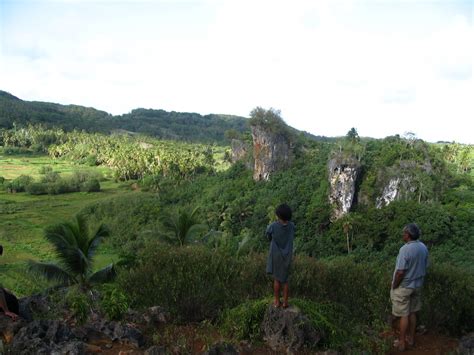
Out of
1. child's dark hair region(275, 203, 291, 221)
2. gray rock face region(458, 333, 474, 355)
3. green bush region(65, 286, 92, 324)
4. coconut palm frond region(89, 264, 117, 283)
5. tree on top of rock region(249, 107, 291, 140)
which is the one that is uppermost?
tree on top of rock region(249, 107, 291, 140)

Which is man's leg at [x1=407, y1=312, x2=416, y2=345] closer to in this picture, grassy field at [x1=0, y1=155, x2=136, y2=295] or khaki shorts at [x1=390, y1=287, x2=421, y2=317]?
khaki shorts at [x1=390, y1=287, x2=421, y2=317]

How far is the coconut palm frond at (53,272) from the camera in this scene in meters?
11.9

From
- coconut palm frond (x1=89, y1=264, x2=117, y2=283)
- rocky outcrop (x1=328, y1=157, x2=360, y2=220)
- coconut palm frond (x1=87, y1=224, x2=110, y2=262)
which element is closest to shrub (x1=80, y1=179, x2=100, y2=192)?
rocky outcrop (x1=328, y1=157, x2=360, y2=220)

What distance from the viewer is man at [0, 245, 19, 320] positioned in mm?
5402

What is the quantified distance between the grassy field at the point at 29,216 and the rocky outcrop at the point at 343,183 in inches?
967

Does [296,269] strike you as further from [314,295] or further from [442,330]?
[442,330]

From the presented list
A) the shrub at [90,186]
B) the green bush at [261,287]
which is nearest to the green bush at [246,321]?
the green bush at [261,287]

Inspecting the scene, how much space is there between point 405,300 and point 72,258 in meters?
9.16

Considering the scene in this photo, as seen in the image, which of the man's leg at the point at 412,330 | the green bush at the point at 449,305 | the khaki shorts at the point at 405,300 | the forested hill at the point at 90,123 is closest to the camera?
the khaki shorts at the point at 405,300

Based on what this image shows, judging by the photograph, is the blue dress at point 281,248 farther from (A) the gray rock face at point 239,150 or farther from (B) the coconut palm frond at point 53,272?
(A) the gray rock face at point 239,150

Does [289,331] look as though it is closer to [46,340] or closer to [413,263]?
[413,263]

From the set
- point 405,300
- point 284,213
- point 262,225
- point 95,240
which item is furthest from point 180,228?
point 262,225

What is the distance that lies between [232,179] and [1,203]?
32.8 metres

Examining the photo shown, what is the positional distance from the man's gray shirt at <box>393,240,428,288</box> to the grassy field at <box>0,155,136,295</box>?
1942 centimetres
